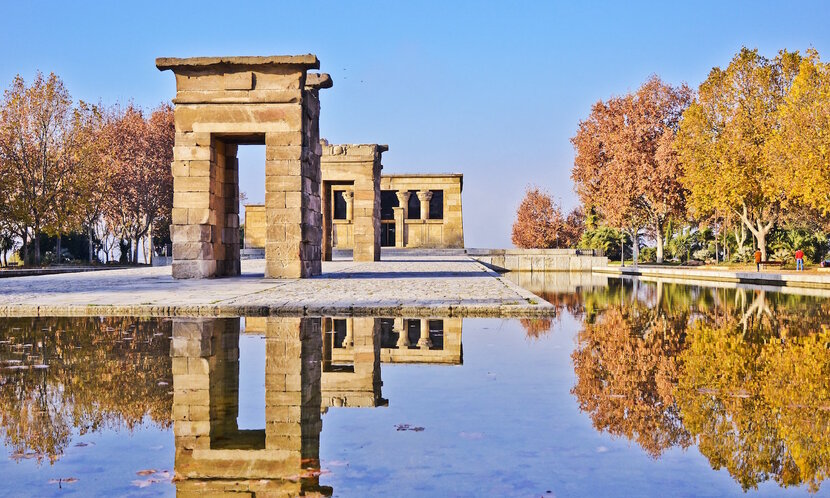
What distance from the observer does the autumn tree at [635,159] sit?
155 ft

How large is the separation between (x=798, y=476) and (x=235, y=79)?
17.7 meters

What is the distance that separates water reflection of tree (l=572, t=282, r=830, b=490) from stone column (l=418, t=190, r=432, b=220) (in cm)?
4006

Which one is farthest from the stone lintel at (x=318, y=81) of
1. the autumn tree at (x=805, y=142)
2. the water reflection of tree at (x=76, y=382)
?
the autumn tree at (x=805, y=142)

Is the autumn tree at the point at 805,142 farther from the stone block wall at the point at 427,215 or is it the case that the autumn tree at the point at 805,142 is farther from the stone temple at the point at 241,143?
the stone temple at the point at 241,143

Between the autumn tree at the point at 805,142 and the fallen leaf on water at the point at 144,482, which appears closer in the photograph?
the fallen leaf on water at the point at 144,482

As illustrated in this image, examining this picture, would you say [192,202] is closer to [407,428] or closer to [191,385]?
[191,385]

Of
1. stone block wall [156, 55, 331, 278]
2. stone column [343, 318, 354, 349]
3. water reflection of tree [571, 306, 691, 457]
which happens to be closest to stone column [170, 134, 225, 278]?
stone block wall [156, 55, 331, 278]

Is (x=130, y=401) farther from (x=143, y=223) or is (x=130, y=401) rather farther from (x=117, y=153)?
A: (x=143, y=223)

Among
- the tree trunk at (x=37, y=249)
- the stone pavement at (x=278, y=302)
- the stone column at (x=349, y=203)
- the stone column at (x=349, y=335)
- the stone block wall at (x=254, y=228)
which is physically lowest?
the stone column at (x=349, y=335)

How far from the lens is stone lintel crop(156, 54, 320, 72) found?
19016 mm

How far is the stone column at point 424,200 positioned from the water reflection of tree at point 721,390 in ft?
131

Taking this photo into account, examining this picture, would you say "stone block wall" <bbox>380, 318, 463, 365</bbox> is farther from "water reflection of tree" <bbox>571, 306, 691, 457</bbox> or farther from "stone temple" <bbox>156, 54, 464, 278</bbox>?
"stone temple" <bbox>156, 54, 464, 278</bbox>

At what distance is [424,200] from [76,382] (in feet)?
151

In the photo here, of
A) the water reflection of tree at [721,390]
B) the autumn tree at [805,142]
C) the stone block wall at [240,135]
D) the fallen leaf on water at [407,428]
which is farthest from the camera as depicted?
the autumn tree at [805,142]
